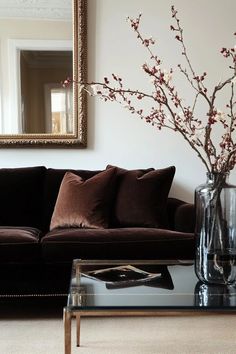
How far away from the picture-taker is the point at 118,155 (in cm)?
322

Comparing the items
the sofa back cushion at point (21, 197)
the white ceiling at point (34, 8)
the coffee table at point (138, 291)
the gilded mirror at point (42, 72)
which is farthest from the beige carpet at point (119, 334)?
the white ceiling at point (34, 8)

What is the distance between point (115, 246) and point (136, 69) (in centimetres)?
149

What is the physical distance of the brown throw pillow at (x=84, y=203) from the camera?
2641 millimetres

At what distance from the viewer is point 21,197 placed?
2.87 meters

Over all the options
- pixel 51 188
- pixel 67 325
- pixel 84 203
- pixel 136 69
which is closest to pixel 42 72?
pixel 136 69

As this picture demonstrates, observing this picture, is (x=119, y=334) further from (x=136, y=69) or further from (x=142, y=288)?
(x=136, y=69)

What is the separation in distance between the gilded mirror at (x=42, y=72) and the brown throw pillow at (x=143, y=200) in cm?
61

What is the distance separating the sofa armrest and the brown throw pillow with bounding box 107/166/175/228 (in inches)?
2.7

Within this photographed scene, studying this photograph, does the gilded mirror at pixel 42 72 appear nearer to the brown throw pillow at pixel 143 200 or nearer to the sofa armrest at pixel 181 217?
the brown throw pillow at pixel 143 200

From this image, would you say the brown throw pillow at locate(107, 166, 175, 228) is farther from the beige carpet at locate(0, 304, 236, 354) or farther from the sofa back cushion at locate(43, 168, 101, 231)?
the beige carpet at locate(0, 304, 236, 354)

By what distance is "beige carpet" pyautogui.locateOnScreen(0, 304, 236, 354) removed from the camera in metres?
1.97

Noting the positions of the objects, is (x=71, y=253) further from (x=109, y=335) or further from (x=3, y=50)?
(x=3, y=50)

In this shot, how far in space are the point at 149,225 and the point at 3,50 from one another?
1.67 metres

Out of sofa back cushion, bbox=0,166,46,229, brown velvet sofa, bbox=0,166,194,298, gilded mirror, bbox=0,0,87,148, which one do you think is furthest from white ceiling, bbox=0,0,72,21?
brown velvet sofa, bbox=0,166,194,298
